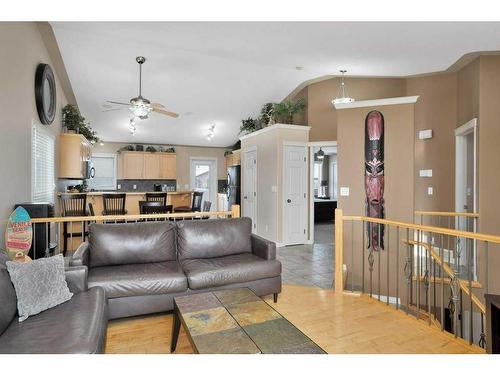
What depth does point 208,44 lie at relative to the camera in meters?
4.16

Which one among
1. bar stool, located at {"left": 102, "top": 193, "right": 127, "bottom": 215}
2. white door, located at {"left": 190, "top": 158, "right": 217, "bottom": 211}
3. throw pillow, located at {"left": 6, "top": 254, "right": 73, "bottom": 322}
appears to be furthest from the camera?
white door, located at {"left": 190, "top": 158, "right": 217, "bottom": 211}

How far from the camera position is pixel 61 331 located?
1.66 metres

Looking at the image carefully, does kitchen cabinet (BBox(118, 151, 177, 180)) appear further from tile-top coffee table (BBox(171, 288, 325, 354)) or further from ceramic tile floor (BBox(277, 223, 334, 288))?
tile-top coffee table (BBox(171, 288, 325, 354))

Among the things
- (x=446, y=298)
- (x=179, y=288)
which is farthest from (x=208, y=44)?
(x=446, y=298)

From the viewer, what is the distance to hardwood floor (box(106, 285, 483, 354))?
2229mm

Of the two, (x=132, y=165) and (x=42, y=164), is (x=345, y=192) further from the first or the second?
(x=132, y=165)

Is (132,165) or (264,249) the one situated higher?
(132,165)

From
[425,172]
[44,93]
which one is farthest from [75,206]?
[425,172]

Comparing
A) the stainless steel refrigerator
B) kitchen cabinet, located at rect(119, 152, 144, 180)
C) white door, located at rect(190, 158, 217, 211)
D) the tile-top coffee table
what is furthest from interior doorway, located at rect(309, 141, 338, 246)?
kitchen cabinet, located at rect(119, 152, 144, 180)

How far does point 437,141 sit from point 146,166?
24.5ft

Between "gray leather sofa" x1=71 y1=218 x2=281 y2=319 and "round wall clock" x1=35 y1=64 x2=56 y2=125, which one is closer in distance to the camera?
"gray leather sofa" x1=71 y1=218 x2=281 y2=319

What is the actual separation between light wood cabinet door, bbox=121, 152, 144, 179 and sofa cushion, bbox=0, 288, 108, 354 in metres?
7.25
